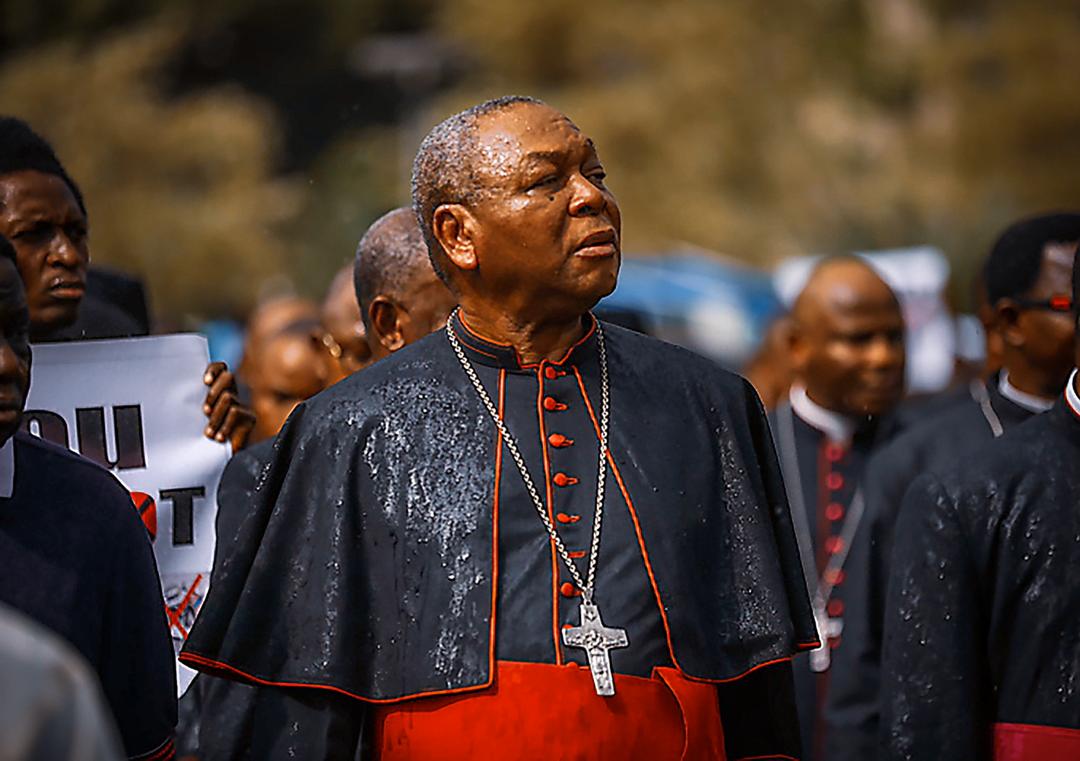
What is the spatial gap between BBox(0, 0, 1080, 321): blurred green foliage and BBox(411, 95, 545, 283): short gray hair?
58.0ft

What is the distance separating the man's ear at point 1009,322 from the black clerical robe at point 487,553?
2132 millimetres

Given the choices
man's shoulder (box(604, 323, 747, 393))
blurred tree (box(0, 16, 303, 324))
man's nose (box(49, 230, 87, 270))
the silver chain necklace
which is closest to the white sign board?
man's nose (box(49, 230, 87, 270))

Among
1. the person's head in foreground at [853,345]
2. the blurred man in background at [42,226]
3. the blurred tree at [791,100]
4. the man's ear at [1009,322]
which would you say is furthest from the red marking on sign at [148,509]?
the blurred tree at [791,100]

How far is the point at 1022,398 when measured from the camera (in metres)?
6.56

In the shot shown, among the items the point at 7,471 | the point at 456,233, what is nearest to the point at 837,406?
the point at 456,233

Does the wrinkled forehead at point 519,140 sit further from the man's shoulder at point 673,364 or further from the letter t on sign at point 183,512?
the letter t on sign at point 183,512

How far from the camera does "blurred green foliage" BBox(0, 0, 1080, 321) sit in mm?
23078

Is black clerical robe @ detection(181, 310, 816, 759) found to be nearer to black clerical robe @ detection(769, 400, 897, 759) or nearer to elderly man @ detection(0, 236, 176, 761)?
elderly man @ detection(0, 236, 176, 761)

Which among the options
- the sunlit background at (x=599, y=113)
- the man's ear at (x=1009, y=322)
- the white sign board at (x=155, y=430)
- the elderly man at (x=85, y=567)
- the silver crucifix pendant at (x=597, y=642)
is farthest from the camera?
the sunlit background at (x=599, y=113)

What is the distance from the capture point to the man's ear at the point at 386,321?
581cm

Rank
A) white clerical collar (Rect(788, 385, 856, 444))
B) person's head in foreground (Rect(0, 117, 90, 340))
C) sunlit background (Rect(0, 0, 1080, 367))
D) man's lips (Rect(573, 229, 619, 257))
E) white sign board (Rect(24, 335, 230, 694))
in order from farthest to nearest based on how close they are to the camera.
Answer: sunlit background (Rect(0, 0, 1080, 367)), white clerical collar (Rect(788, 385, 856, 444)), white sign board (Rect(24, 335, 230, 694)), person's head in foreground (Rect(0, 117, 90, 340)), man's lips (Rect(573, 229, 619, 257))

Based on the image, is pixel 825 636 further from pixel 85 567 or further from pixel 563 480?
pixel 85 567

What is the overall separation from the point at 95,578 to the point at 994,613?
2.06 m

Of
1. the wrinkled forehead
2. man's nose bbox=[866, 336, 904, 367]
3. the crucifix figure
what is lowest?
the crucifix figure
